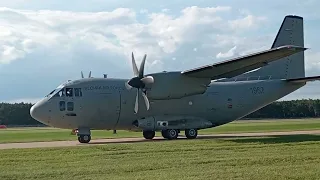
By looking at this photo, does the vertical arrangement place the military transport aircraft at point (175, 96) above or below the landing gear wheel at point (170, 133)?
above

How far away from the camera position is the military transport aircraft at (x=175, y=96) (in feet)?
90.0

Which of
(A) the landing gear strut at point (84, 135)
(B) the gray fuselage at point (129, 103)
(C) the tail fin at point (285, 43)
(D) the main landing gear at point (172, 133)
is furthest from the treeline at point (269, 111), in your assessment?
(A) the landing gear strut at point (84, 135)

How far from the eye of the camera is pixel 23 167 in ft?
51.3

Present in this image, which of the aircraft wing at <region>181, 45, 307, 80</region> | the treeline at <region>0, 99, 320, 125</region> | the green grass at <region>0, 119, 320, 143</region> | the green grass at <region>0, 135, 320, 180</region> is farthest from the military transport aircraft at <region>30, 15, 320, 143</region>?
the treeline at <region>0, 99, 320, 125</region>

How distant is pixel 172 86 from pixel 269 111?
86.1 meters

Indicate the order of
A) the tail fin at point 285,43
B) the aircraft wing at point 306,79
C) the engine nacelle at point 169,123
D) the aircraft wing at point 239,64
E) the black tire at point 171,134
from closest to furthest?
the aircraft wing at point 239,64 → the engine nacelle at point 169,123 → the black tire at point 171,134 → the aircraft wing at point 306,79 → the tail fin at point 285,43

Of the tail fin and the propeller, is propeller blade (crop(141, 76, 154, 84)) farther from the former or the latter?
the tail fin

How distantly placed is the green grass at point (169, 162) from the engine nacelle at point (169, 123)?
8.04 m

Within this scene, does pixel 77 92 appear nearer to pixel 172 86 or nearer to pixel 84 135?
pixel 84 135

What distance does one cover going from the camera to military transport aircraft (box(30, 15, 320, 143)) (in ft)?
90.0

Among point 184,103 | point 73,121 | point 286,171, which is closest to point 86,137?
point 73,121

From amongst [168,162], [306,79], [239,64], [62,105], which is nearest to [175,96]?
[239,64]

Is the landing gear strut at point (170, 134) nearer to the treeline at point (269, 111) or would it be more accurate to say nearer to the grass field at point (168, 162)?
the grass field at point (168, 162)

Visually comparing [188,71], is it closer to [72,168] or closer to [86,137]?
[86,137]
